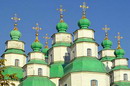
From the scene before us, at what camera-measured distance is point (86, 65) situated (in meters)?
41.3

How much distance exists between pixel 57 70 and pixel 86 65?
624 centimetres

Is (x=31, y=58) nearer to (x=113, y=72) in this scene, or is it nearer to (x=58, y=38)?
(x=58, y=38)

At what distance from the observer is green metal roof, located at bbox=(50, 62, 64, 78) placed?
1825 inches

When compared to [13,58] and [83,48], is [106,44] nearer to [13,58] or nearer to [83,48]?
[83,48]

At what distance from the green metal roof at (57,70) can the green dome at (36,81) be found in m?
2.96

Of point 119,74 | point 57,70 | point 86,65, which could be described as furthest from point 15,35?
point 119,74

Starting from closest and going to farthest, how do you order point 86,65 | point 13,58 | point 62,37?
point 86,65 < point 13,58 < point 62,37

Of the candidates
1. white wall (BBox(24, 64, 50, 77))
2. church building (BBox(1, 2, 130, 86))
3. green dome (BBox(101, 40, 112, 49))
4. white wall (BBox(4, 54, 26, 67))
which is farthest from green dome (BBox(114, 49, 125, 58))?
white wall (BBox(4, 54, 26, 67))

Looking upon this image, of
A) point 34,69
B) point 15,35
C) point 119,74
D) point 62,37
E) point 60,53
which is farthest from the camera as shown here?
point 15,35

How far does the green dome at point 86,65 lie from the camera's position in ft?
135

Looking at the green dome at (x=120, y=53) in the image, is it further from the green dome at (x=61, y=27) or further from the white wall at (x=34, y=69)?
the white wall at (x=34, y=69)

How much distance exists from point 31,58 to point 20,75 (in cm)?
348

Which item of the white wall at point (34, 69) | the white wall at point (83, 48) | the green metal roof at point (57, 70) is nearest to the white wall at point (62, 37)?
the green metal roof at point (57, 70)

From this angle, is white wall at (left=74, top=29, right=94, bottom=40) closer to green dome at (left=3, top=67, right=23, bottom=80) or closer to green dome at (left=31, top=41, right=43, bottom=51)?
green dome at (left=31, top=41, right=43, bottom=51)
